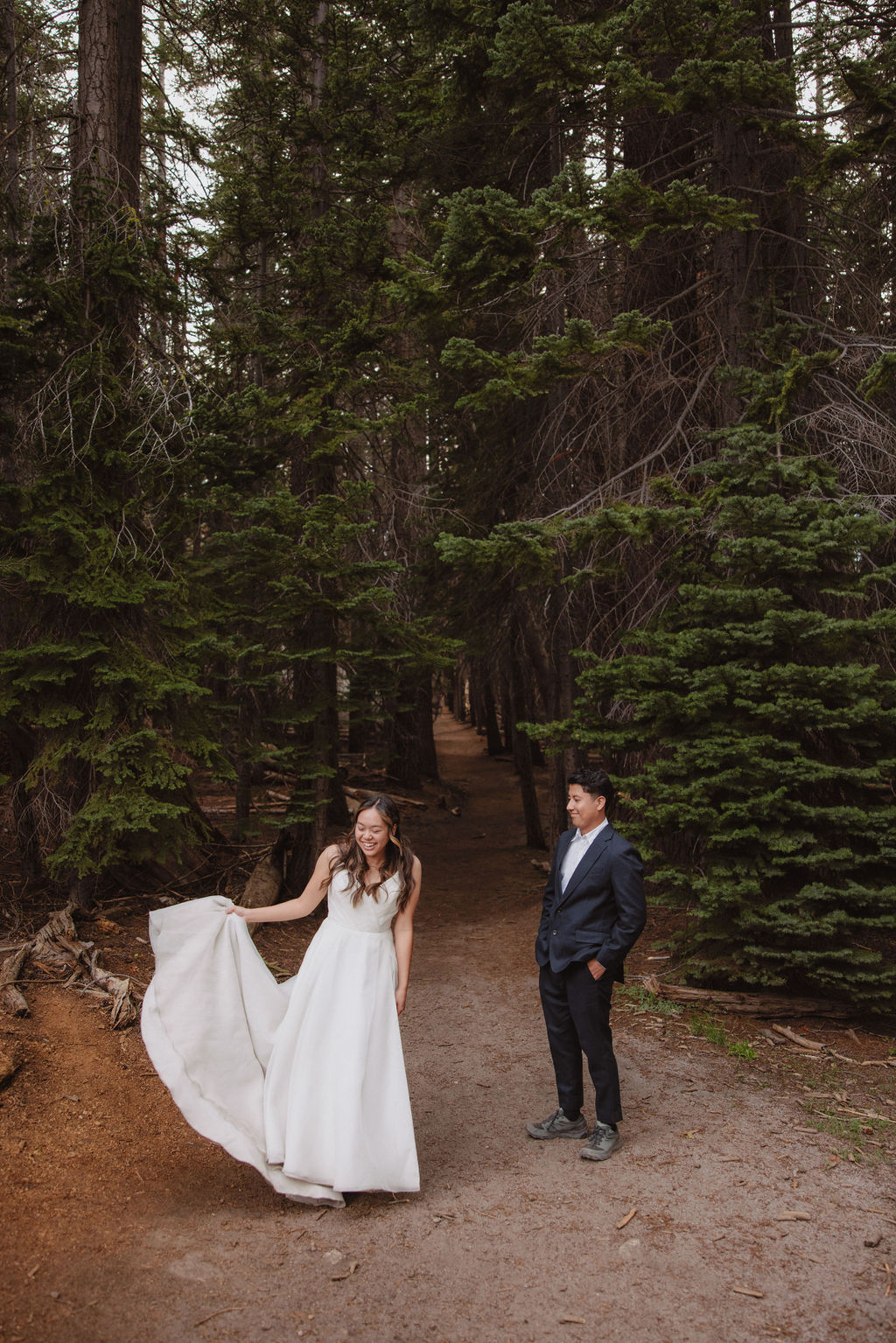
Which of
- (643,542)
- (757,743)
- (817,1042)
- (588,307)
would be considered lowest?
(817,1042)

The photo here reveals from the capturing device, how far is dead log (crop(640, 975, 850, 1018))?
Answer: 7137 millimetres

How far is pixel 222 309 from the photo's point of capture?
11.3m

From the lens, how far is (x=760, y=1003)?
23.8ft

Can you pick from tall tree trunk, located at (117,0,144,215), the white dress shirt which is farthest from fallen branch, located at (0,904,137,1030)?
tall tree trunk, located at (117,0,144,215)

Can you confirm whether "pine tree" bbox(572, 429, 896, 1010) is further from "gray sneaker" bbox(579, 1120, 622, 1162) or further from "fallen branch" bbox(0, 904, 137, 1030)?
"fallen branch" bbox(0, 904, 137, 1030)

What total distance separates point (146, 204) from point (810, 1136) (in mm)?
10191

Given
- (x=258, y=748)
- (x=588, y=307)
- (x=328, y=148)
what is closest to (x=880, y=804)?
(x=258, y=748)

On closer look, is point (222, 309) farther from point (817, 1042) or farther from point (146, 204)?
point (817, 1042)

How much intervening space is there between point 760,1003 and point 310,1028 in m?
4.37

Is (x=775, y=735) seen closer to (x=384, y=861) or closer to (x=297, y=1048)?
(x=384, y=861)

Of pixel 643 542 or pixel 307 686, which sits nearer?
pixel 643 542

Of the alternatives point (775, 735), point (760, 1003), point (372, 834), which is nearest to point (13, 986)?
point (372, 834)

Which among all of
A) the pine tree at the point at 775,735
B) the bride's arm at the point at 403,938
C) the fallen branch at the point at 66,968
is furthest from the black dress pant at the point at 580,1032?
the fallen branch at the point at 66,968

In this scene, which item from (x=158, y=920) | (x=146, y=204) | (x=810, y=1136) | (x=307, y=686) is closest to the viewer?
(x=158, y=920)
